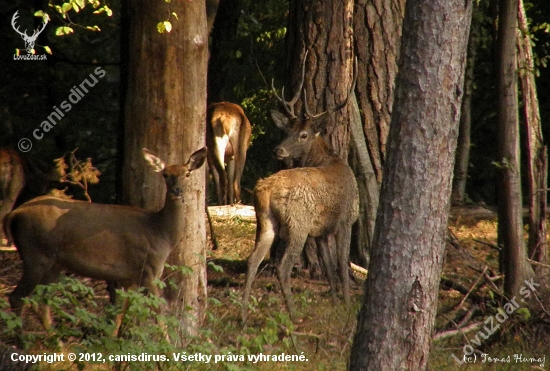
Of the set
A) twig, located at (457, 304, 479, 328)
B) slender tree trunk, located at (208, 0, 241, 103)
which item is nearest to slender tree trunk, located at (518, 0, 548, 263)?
twig, located at (457, 304, 479, 328)

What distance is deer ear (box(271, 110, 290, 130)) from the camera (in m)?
9.93

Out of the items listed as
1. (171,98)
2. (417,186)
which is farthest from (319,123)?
(417,186)

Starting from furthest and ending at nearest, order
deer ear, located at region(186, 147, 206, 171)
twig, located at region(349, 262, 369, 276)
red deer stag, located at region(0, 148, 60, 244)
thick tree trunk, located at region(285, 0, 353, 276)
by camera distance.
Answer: red deer stag, located at region(0, 148, 60, 244)
twig, located at region(349, 262, 369, 276)
thick tree trunk, located at region(285, 0, 353, 276)
deer ear, located at region(186, 147, 206, 171)

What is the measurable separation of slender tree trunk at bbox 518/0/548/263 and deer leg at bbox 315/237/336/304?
2.03m

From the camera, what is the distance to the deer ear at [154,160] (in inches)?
269

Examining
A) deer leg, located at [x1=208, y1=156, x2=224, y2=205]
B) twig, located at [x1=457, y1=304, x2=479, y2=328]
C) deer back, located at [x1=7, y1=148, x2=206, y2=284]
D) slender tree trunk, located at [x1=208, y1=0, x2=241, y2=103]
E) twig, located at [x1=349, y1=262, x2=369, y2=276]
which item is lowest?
twig, located at [x1=457, y1=304, x2=479, y2=328]

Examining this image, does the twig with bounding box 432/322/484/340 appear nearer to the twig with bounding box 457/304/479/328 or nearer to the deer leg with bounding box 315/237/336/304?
the twig with bounding box 457/304/479/328

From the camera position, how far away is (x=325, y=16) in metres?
9.93

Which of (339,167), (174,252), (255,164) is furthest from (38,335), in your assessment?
(255,164)

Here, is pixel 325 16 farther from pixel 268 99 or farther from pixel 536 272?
pixel 268 99

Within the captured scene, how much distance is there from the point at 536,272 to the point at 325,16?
11.7 feet

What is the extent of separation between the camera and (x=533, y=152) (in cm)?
905

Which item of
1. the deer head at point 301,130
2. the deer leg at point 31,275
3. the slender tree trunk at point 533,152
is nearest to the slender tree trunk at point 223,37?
the deer head at point 301,130

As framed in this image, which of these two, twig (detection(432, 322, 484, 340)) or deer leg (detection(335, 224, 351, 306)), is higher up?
deer leg (detection(335, 224, 351, 306))
